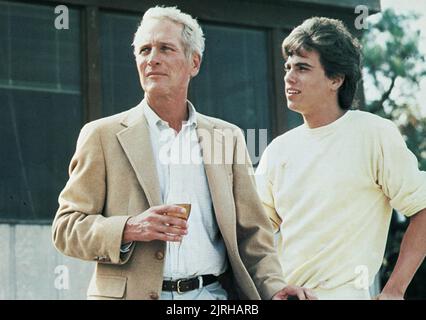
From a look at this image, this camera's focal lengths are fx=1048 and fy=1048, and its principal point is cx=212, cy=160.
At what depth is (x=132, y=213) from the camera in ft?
9.30

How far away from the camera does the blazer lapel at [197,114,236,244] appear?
9.60 feet

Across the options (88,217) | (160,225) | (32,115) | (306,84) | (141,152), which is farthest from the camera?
(32,115)

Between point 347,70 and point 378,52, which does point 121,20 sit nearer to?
point 347,70

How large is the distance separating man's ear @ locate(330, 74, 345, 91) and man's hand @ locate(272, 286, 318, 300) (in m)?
0.93

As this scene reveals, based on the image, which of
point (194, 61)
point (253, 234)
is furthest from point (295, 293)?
point (194, 61)

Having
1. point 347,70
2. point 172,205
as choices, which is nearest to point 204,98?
point 347,70

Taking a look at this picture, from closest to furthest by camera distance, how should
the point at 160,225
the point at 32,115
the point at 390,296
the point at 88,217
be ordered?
the point at 160,225, the point at 88,217, the point at 390,296, the point at 32,115

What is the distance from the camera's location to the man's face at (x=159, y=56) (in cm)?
298

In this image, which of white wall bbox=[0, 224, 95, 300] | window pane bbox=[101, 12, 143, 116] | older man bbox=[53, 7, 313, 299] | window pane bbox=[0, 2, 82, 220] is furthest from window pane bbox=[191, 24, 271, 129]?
older man bbox=[53, 7, 313, 299]

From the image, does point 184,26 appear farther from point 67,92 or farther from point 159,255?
point 67,92

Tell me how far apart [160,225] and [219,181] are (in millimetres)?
339

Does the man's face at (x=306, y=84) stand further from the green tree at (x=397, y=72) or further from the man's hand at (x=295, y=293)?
the green tree at (x=397, y=72)

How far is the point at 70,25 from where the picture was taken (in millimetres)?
6605

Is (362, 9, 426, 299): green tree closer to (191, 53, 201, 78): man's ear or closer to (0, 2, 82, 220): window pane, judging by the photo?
Result: (0, 2, 82, 220): window pane
